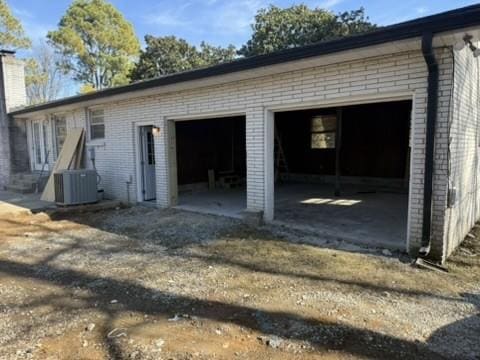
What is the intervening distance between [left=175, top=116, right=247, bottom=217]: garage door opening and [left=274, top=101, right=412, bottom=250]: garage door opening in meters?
1.52

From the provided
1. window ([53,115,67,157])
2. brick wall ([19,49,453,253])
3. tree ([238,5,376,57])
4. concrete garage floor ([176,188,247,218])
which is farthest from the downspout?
tree ([238,5,376,57])

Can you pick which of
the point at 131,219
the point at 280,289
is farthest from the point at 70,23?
the point at 280,289

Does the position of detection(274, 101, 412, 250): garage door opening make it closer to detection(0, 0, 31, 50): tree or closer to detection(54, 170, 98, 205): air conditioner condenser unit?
detection(54, 170, 98, 205): air conditioner condenser unit

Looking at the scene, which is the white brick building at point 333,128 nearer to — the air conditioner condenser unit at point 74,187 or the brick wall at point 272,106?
the brick wall at point 272,106

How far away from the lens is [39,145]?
12.8 meters

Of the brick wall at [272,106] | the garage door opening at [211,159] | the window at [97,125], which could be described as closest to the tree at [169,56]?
the garage door opening at [211,159]

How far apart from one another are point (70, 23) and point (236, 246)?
1168 inches

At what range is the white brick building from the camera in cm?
444

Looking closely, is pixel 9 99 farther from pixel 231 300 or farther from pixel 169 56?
pixel 169 56

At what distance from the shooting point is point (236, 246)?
539 centimetres

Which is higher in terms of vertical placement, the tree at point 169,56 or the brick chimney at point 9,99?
the tree at point 169,56

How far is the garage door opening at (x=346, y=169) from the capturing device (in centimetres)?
680

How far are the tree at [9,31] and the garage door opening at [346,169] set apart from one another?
16.6m

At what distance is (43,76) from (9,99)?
53.3ft
